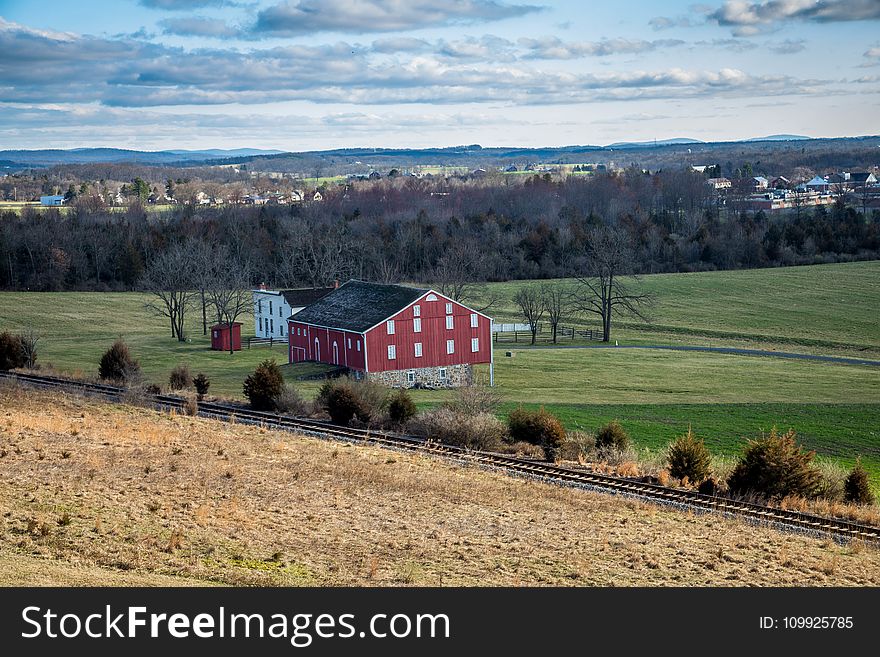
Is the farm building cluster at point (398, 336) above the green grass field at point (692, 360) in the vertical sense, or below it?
above

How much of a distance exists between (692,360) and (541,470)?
1268 inches

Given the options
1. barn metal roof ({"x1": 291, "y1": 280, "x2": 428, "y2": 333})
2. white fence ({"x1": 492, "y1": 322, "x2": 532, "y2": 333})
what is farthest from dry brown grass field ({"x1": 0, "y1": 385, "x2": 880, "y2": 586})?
white fence ({"x1": 492, "y1": 322, "x2": 532, "y2": 333})

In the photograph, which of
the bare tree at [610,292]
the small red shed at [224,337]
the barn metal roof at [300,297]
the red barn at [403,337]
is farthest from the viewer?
the bare tree at [610,292]

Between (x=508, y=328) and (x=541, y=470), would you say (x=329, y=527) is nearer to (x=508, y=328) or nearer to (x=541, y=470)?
(x=541, y=470)

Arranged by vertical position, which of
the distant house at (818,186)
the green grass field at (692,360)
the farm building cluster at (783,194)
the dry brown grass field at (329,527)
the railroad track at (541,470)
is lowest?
the green grass field at (692,360)

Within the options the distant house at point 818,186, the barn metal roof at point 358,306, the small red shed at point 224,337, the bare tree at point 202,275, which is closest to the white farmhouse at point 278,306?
the small red shed at point 224,337

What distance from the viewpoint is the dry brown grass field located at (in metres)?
16.0

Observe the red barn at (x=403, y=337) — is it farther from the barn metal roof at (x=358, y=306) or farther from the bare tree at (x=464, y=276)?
the bare tree at (x=464, y=276)

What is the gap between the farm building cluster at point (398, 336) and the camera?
51594 mm

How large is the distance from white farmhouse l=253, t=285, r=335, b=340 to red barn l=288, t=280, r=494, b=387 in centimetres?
925

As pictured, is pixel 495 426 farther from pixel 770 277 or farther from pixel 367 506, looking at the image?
pixel 770 277

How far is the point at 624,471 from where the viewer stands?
91.4ft

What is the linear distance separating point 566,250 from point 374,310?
59.9 metres

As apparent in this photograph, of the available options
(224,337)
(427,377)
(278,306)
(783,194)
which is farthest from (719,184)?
(427,377)
